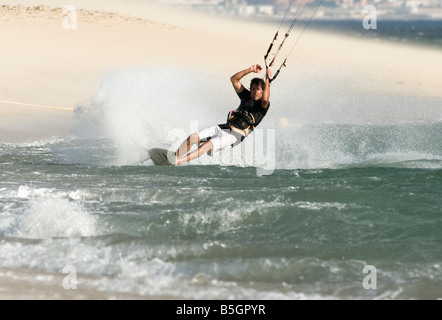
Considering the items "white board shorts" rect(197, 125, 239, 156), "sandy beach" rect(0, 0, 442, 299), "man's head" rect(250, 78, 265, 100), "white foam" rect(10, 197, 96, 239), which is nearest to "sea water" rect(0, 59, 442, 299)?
"white foam" rect(10, 197, 96, 239)

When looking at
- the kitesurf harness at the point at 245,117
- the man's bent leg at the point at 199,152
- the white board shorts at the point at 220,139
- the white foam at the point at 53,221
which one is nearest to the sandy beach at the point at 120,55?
the man's bent leg at the point at 199,152

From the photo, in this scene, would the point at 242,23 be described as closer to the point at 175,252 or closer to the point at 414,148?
the point at 414,148

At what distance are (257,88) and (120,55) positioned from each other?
14625mm

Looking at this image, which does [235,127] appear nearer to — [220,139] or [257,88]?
[220,139]

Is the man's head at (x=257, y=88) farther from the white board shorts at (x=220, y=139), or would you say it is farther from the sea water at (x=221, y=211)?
the sea water at (x=221, y=211)

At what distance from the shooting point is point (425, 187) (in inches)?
323

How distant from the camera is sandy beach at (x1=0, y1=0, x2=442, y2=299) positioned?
16.5m

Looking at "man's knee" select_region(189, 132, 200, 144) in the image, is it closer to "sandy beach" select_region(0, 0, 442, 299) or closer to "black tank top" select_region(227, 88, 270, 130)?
"black tank top" select_region(227, 88, 270, 130)

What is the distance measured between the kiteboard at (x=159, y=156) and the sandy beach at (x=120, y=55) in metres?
4.15

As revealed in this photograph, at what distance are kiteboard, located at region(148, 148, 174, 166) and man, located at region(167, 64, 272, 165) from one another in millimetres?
77

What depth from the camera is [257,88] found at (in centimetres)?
896

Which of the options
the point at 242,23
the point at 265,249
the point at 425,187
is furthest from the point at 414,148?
the point at 242,23

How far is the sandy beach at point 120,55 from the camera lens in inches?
650

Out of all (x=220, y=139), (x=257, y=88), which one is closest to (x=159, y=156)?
(x=220, y=139)
